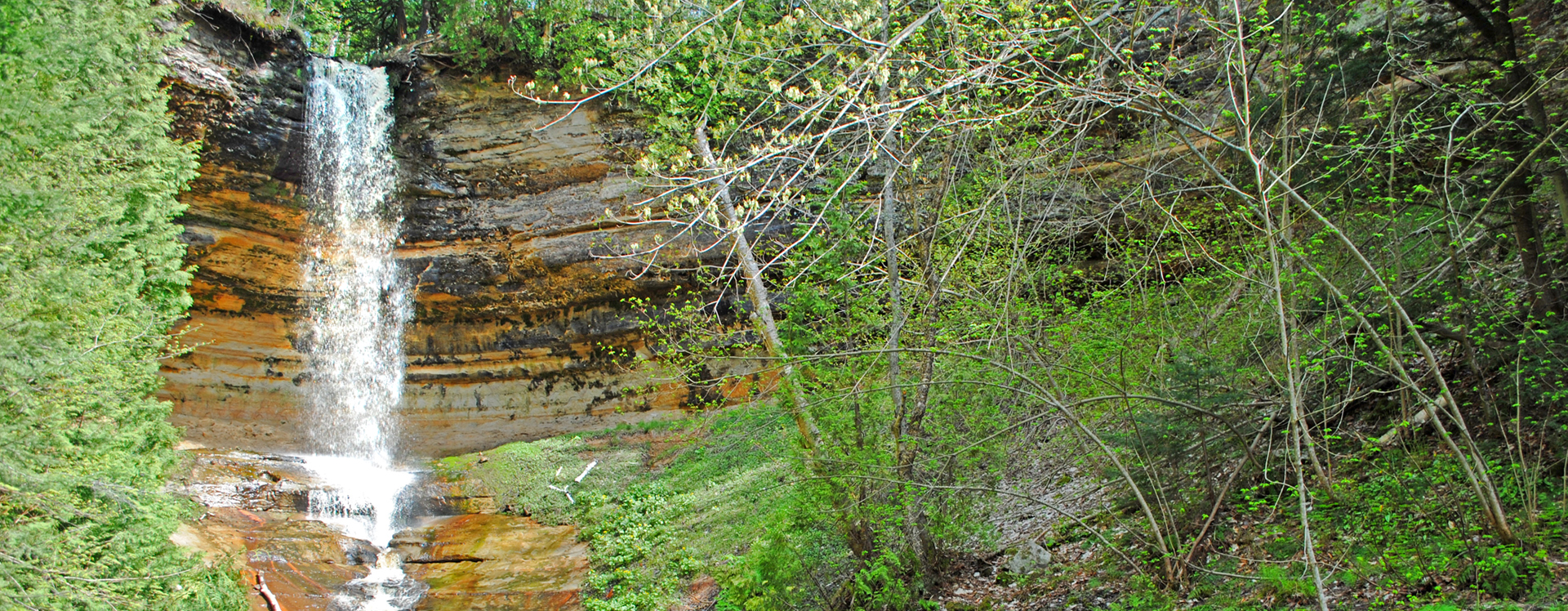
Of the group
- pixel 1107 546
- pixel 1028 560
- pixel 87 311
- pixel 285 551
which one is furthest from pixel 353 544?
pixel 1107 546

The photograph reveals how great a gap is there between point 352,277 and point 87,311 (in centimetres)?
948

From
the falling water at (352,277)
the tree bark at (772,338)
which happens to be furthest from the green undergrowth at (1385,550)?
the falling water at (352,277)

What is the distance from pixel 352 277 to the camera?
17.4m

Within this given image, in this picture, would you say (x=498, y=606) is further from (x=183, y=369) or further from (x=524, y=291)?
(x=183, y=369)

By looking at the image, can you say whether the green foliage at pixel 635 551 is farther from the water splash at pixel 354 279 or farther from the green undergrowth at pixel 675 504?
the water splash at pixel 354 279

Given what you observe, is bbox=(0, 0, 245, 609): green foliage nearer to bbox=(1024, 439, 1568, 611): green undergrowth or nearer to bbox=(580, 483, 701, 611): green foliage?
bbox=(580, 483, 701, 611): green foliage

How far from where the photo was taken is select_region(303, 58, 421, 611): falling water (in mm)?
16844

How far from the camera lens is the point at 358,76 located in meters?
17.2

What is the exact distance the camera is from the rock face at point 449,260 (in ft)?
50.9

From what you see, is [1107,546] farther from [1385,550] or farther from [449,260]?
[449,260]

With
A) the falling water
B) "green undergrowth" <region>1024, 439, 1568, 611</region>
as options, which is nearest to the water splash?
the falling water

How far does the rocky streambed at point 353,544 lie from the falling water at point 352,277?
9.55ft

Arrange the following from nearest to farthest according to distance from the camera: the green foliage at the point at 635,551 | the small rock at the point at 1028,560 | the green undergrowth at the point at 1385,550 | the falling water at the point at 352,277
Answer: the green undergrowth at the point at 1385,550 < the small rock at the point at 1028,560 < the green foliage at the point at 635,551 < the falling water at the point at 352,277

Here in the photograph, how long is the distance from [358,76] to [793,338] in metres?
13.8
